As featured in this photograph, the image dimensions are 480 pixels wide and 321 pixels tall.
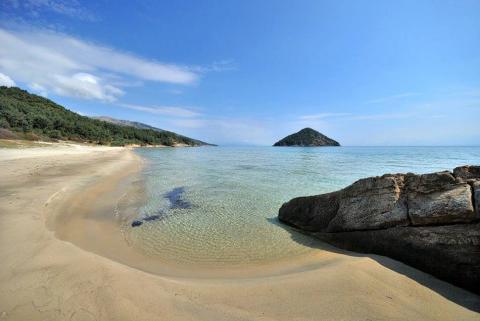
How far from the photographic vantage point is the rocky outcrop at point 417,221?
5.41m

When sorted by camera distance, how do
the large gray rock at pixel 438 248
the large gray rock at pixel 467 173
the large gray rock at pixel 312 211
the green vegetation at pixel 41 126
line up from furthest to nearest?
1. the green vegetation at pixel 41 126
2. the large gray rock at pixel 312 211
3. the large gray rock at pixel 467 173
4. the large gray rock at pixel 438 248

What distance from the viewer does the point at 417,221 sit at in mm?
6281

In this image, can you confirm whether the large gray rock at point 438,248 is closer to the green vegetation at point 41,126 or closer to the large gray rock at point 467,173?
the large gray rock at point 467,173

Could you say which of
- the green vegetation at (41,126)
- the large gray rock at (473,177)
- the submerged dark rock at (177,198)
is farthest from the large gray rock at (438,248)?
the green vegetation at (41,126)

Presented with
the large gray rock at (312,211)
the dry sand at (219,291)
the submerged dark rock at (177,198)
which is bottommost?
the submerged dark rock at (177,198)

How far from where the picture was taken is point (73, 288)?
470 centimetres

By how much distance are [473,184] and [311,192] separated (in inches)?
442

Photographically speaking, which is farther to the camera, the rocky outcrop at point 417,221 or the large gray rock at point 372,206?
the large gray rock at point 372,206

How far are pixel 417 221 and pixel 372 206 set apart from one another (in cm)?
119

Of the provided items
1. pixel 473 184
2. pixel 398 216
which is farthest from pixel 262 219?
pixel 473 184

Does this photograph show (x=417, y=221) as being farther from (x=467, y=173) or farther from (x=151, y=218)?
(x=151, y=218)

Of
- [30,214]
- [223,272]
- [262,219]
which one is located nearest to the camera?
[223,272]

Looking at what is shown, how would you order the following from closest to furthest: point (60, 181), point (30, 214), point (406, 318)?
point (406, 318), point (30, 214), point (60, 181)

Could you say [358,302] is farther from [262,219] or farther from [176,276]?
[262,219]
